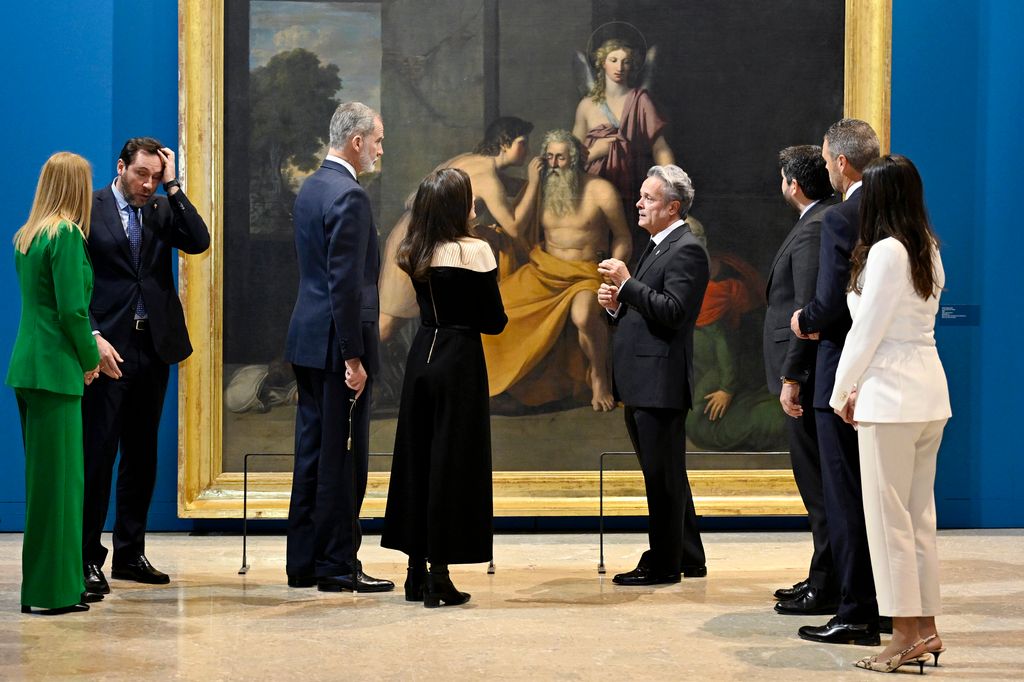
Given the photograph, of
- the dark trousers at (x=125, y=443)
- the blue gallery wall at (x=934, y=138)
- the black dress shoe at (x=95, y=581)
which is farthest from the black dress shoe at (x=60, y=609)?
the blue gallery wall at (x=934, y=138)

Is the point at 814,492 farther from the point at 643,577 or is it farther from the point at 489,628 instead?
the point at 489,628

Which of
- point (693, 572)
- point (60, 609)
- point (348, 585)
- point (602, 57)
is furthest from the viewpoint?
point (602, 57)

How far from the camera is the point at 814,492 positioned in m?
5.34

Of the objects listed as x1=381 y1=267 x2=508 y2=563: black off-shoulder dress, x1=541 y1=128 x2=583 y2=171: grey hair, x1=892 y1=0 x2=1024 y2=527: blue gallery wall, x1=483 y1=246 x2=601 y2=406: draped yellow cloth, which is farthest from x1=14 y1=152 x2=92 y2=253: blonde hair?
x1=892 y1=0 x2=1024 y2=527: blue gallery wall

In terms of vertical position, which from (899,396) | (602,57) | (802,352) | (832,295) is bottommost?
(899,396)

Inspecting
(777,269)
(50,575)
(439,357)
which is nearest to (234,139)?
(439,357)

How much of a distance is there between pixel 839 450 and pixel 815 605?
0.90 metres

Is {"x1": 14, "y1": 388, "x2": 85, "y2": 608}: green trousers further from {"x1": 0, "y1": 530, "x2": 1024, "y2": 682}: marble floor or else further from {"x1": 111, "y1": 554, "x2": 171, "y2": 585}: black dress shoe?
{"x1": 111, "y1": 554, "x2": 171, "y2": 585}: black dress shoe

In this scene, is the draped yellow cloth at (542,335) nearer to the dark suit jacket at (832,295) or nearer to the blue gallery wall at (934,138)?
the blue gallery wall at (934,138)

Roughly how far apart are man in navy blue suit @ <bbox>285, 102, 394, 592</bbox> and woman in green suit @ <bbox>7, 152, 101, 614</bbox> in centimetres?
103

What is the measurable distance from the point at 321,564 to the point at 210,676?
1517 mm

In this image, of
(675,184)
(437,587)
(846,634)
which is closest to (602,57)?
(675,184)

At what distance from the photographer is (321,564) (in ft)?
18.9

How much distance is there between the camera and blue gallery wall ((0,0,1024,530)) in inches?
281
